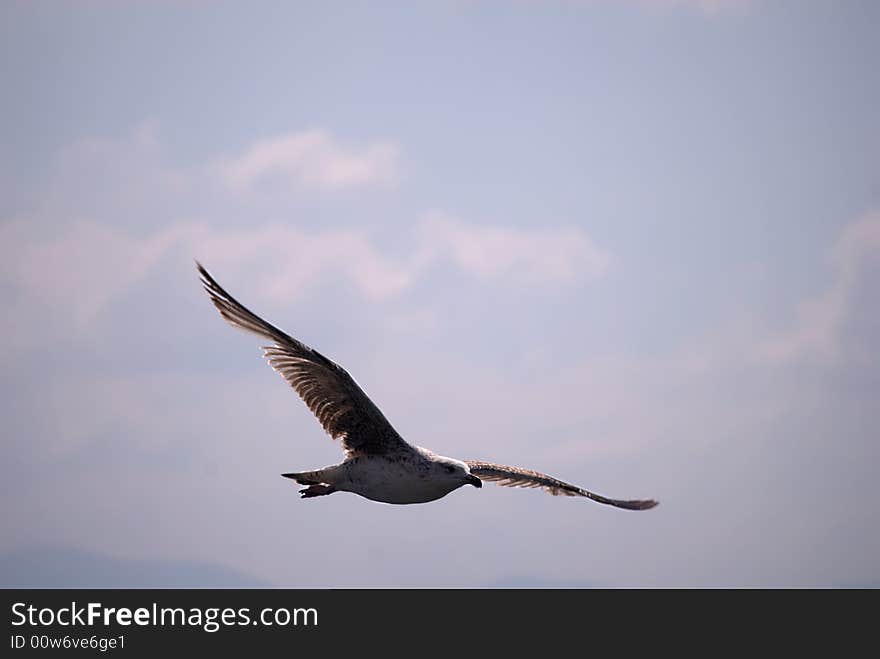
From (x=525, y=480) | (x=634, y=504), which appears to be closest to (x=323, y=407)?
(x=525, y=480)

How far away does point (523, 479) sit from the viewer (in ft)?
87.9

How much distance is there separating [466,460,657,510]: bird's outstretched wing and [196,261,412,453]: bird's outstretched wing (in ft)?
15.3

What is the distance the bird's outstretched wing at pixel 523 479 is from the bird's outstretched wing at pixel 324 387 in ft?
15.3

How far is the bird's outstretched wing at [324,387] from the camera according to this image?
2123 cm

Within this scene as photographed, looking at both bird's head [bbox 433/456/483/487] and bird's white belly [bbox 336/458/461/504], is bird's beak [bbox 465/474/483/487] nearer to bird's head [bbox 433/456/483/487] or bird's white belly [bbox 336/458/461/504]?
bird's head [bbox 433/456/483/487]

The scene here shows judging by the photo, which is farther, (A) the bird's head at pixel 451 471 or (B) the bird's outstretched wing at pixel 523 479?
(B) the bird's outstretched wing at pixel 523 479

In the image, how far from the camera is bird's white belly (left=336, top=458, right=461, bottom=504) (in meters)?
21.5

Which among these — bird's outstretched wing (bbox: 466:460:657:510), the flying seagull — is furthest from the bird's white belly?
bird's outstretched wing (bbox: 466:460:657:510)

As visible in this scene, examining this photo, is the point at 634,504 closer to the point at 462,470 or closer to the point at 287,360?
the point at 462,470

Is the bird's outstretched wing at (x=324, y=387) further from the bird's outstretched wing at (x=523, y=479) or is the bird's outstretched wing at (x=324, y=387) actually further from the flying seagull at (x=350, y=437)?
the bird's outstretched wing at (x=523, y=479)

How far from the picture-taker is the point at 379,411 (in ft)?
70.4

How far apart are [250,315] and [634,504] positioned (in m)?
13.4

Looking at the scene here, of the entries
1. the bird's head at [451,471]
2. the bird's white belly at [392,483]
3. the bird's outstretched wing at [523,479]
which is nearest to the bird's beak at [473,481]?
the bird's head at [451,471]

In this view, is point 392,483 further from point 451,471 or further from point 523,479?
point 523,479
